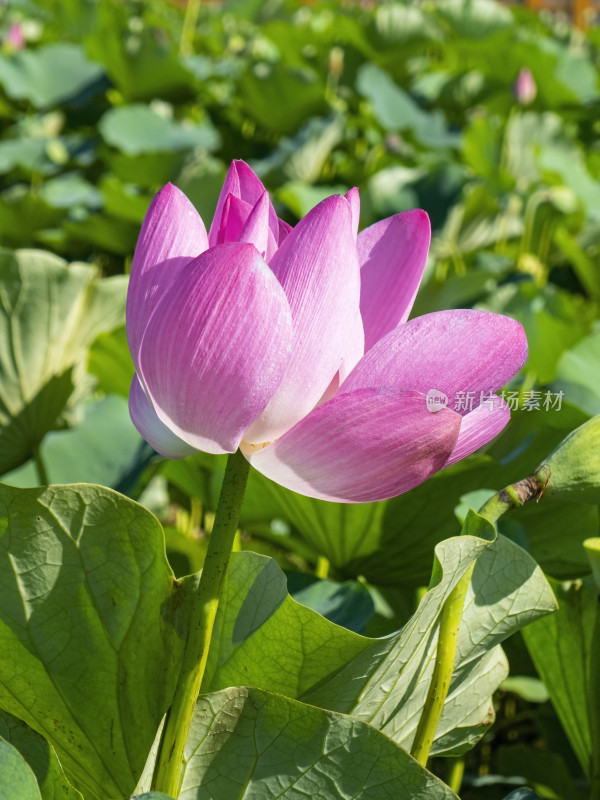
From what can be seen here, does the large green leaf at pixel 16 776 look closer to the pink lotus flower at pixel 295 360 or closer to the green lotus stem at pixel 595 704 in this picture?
the pink lotus flower at pixel 295 360

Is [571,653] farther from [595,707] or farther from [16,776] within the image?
[16,776]

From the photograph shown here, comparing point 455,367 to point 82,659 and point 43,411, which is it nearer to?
point 82,659

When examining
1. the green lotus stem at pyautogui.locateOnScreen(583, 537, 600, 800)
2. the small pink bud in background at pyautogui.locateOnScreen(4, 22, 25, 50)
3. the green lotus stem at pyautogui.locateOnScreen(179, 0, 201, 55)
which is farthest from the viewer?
the green lotus stem at pyautogui.locateOnScreen(179, 0, 201, 55)

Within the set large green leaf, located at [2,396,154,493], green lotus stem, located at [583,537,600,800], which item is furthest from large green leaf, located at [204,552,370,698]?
large green leaf, located at [2,396,154,493]

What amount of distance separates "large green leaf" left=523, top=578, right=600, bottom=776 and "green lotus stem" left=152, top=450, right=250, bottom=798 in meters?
0.31

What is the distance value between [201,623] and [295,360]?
0.12 m

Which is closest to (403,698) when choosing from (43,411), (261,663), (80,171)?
(261,663)

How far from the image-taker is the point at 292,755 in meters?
0.44

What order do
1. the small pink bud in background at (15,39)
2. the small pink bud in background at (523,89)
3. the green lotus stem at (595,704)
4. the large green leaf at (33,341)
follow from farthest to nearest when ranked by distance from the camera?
1. the small pink bud in background at (15,39)
2. the small pink bud in background at (523,89)
3. the large green leaf at (33,341)
4. the green lotus stem at (595,704)

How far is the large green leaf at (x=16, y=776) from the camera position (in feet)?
1.30

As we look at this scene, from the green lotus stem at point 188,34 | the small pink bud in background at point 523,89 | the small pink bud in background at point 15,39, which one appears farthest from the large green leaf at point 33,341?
the green lotus stem at point 188,34

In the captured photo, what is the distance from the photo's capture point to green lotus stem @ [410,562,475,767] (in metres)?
0.45

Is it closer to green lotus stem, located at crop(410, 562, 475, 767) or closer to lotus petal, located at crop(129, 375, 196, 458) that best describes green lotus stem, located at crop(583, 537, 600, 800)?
green lotus stem, located at crop(410, 562, 475, 767)

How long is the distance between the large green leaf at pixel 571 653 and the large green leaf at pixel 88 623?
11.5 inches
